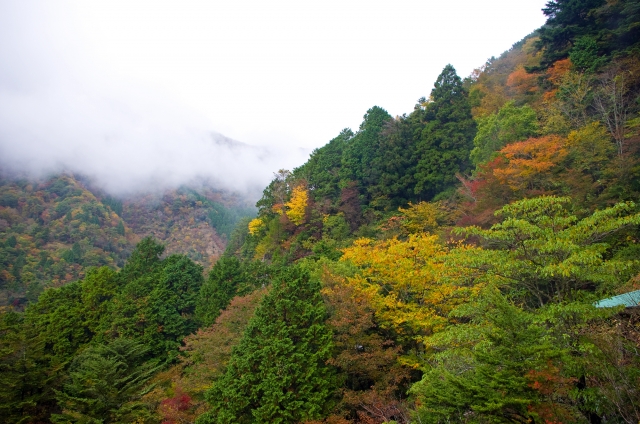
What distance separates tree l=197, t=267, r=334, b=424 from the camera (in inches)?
479

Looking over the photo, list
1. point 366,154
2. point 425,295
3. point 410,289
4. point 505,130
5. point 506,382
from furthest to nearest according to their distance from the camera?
point 366,154 → point 505,130 → point 410,289 → point 425,295 → point 506,382

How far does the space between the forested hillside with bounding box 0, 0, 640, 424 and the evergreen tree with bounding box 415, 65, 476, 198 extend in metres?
0.15

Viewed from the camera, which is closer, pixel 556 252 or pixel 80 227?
pixel 556 252

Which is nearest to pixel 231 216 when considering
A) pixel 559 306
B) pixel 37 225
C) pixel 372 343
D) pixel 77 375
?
pixel 37 225

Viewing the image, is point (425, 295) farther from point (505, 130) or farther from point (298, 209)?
point (298, 209)

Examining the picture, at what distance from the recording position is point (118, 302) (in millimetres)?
23922

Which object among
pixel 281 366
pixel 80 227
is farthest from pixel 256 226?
pixel 80 227

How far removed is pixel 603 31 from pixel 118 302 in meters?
34.9

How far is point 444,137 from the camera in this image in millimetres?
29094

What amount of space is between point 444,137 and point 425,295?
19279 millimetres

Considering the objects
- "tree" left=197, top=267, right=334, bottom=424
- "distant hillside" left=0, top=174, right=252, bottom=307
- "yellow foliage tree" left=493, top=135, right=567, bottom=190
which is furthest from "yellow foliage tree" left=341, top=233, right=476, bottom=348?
"distant hillside" left=0, top=174, right=252, bottom=307

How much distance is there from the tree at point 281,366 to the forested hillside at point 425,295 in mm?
78

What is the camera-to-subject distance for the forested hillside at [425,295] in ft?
22.2

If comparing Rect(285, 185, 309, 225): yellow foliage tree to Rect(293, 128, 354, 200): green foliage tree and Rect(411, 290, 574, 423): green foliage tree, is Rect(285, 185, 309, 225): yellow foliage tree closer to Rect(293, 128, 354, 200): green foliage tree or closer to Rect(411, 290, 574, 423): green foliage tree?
Rect(293, 128, 354, 200): green foliage tree
